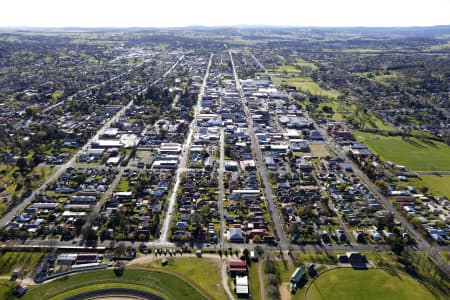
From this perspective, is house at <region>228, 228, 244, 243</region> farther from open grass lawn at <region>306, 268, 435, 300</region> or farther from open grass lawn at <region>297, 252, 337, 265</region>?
open grass lawn at <region>306, 268, 435, 300</region>

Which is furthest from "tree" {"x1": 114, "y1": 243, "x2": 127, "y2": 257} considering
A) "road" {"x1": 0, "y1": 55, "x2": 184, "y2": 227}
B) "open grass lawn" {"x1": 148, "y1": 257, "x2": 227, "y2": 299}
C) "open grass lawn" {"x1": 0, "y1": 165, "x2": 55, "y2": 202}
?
"open grass lawn" {"x1": 0, "y1": 165, "x2": 55, "y2": 202}

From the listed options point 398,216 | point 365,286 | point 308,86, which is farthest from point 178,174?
point 308,86

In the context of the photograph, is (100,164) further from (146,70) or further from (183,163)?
(146,70)

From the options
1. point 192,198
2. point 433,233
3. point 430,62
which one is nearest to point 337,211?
point 433,233

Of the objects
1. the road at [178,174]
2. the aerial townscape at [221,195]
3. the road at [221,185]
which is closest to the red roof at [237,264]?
the aerial townscape at [221,195]

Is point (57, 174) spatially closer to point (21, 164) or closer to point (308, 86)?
point (21, 164)

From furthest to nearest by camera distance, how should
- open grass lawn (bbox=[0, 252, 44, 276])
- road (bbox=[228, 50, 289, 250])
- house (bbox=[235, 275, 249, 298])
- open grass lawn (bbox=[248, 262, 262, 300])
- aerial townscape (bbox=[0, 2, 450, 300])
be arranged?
1. road (bbox=[228, 50, 289, 250])
2. open grass lawn (bbox=[0, 252, 44, 276])
3. aerial townscape (bbox=[0, 2, 450, 300])
4. open grass lawn (bbox=[248, 262, 262, 300])
5. house (bbox=[235, 275, 249, 298])
